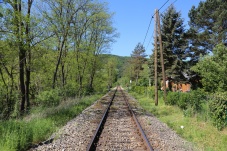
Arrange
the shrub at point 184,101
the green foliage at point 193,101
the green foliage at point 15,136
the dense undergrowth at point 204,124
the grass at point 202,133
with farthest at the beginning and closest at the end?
the shrub at point 184,101 → the green foliage at point 193,101 → the dense undergrowth at point 204,124 → the grass at point 202,133 → the green foliage at point 15,136

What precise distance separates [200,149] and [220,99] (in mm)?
3632

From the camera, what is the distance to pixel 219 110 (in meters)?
10.1

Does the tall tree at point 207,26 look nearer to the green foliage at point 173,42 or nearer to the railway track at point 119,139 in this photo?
the green foliage at point 173,42

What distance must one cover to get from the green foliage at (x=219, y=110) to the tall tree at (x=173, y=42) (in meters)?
25.9

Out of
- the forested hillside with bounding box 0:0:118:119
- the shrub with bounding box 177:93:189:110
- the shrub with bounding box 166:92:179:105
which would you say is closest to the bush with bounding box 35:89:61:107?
the forested hillside with bounding box 0:0:118:119

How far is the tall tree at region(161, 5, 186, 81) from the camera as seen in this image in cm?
3650

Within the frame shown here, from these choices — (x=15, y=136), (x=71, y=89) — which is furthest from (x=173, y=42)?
(x=15, y=136)

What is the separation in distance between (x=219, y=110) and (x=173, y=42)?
28094 millimetres

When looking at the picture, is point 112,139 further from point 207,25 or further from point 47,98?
point 207,25

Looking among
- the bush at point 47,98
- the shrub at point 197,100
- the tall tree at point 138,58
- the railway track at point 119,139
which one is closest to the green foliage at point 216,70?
the shrub at point 197,100

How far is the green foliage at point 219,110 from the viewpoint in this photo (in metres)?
9.97

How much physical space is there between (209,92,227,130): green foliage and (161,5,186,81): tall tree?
25929 mm

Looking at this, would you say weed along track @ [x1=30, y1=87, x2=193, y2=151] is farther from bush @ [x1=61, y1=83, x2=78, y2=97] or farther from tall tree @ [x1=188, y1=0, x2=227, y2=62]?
tall tree @ [x1=188, y1=0, x2=227, y2=62]

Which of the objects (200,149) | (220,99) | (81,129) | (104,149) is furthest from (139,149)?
(220,99)
